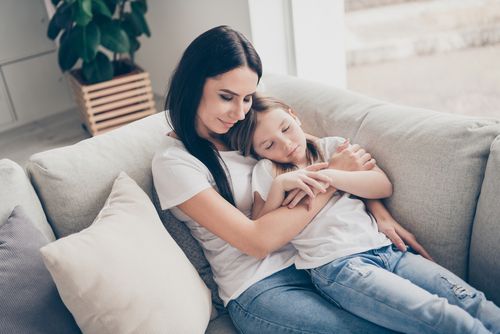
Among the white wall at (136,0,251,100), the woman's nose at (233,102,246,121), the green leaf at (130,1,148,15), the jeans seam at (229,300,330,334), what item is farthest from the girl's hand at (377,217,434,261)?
the green leaf at (130,1,148,15)

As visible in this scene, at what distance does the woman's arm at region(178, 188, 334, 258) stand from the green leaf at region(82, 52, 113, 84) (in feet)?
6.07

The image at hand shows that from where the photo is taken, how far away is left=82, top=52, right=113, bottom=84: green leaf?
9.29ft

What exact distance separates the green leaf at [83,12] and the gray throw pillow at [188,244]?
61.5 inches

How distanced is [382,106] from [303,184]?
42 cm

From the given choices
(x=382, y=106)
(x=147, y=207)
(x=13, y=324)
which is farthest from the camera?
(x=382, y=106)

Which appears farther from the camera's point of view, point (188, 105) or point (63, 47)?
point (63, 47)

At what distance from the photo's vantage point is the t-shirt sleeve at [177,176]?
48.1 inches

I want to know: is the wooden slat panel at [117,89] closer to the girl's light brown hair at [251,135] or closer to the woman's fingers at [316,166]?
the girl's light brown hair at [251,135]

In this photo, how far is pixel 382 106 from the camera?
1477mm

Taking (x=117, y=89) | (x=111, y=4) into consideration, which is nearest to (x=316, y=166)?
(x=117, y=89)

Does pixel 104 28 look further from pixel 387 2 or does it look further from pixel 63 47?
pixel 387 2

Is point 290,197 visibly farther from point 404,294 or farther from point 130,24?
point 130,24

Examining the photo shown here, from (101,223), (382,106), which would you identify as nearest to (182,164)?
(101,223)

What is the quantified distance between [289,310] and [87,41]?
2064 mm
